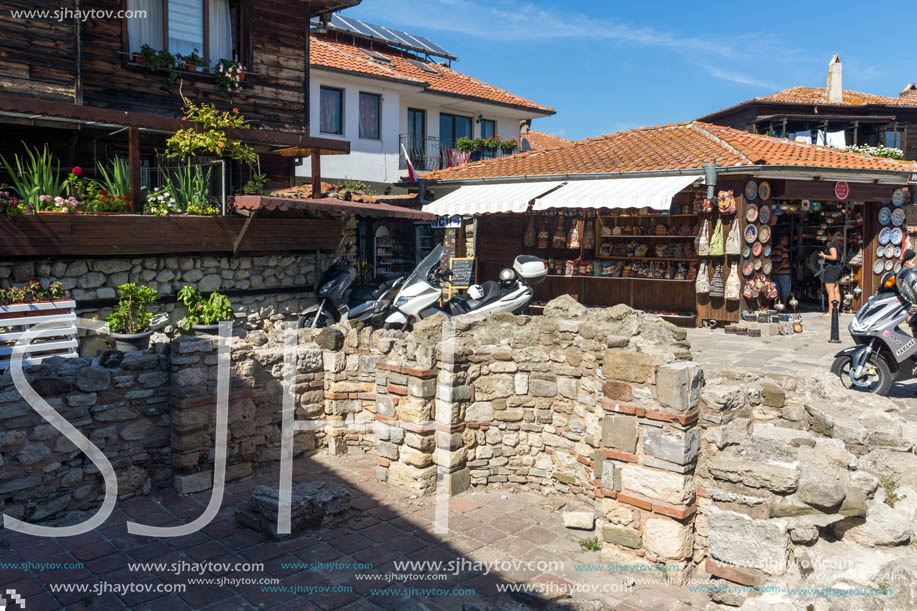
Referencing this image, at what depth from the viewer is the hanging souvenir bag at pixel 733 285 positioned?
39.7 feet

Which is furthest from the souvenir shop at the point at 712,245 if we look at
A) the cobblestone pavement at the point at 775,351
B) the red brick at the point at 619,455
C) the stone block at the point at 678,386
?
the red brick at the point at 619,455

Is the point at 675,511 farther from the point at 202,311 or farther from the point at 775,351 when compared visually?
the point at 202,311

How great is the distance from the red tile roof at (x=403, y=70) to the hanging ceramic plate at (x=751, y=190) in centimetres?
967

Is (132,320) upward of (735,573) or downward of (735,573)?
upward

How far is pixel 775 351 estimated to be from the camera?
9.71 metres

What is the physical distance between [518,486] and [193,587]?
111 inches

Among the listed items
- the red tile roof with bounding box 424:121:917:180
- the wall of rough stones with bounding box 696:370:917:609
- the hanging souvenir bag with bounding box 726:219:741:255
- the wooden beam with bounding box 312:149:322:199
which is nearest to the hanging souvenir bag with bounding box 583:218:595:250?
the red tile roof with bounding box 424:121:917:180

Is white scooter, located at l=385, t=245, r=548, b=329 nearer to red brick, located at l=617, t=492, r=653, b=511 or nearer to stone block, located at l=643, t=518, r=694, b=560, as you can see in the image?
red brick, located at l=617, t=492, r=653, b=511

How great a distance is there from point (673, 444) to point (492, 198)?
10204 millimetres

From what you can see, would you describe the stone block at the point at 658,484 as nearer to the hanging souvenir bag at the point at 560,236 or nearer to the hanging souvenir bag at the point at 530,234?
the hanging souvenir bag at the point at 560,236

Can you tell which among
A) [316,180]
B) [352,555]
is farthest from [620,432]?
[316,180]

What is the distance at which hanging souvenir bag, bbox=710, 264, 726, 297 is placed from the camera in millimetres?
12250

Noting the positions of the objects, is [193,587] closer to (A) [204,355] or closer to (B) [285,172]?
(A) [204,355]

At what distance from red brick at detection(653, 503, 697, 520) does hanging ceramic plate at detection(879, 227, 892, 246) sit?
1219cm
